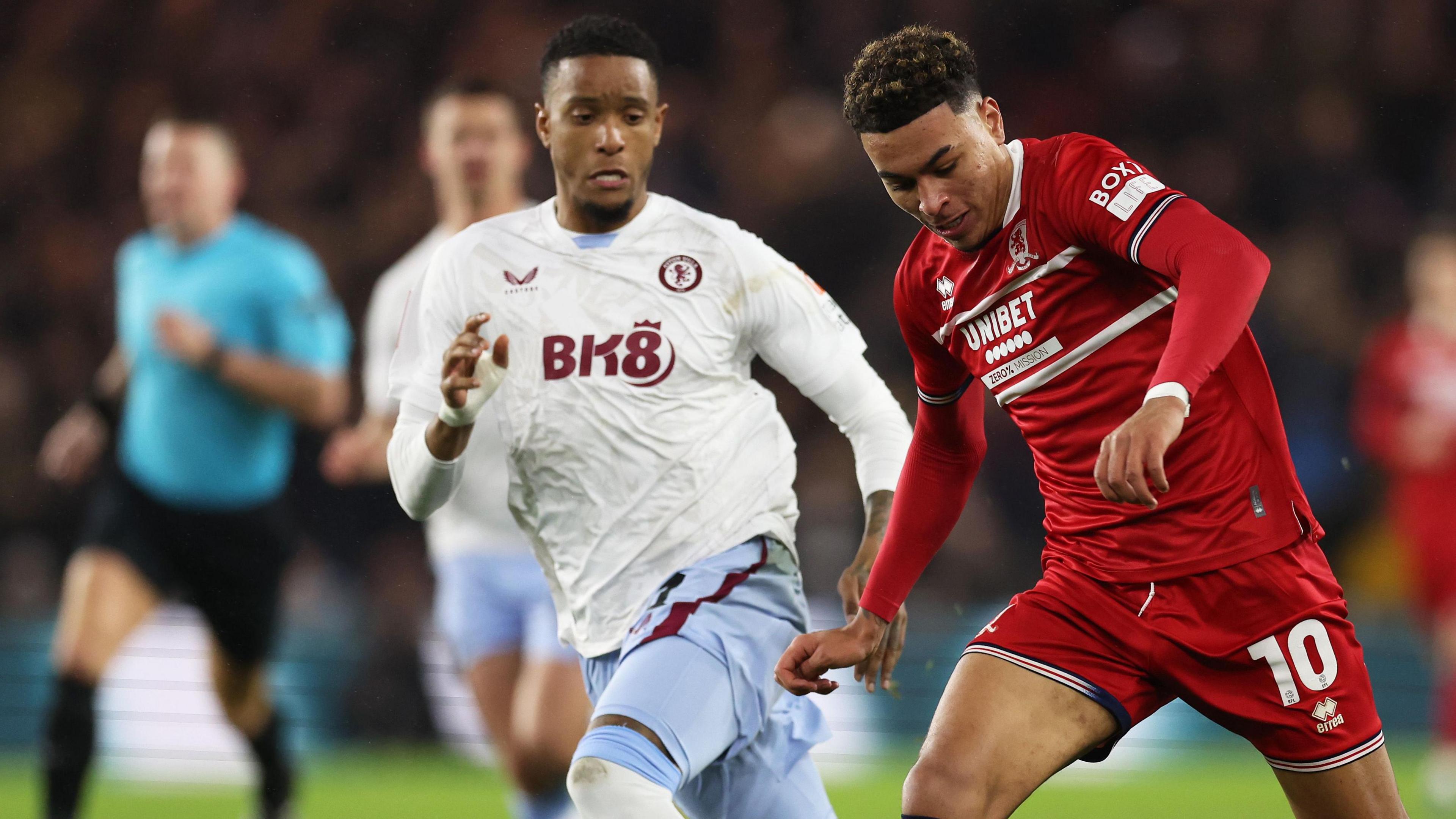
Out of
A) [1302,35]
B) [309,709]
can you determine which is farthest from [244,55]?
[1302,35]

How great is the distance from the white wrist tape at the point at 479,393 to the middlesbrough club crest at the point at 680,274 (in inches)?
20.3

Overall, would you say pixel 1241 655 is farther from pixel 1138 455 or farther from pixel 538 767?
pixel 538 767

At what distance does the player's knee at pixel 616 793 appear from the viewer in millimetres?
2771

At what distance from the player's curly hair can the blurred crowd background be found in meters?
4.27

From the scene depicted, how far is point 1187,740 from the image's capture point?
284 inches

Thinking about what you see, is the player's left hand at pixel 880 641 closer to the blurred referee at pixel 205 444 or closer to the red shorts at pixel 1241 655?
the red shorts at pixel 1241 655

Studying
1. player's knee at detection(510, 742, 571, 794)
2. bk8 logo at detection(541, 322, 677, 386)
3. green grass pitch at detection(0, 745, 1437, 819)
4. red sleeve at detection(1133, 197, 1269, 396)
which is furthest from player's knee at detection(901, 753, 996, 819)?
green grass pitch at detection(0, 745, 1437, 819)

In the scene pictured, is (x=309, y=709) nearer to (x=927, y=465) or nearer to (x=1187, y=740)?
(x=1187, y=740)

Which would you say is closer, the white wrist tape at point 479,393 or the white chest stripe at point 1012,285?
the white chest stripe at point 1012,285

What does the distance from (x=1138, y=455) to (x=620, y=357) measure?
1398 millimetres

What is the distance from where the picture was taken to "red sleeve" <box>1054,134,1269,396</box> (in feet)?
7.99

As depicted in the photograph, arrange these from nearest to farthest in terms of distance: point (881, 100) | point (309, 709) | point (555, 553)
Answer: point (881, 100) → point (555, 553) → point (309, 709)

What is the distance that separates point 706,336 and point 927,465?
589mm

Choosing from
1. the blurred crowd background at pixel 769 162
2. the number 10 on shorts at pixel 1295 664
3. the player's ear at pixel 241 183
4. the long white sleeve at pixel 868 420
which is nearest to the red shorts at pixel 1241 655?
the number 10 on shorts at pixel 1295 664
